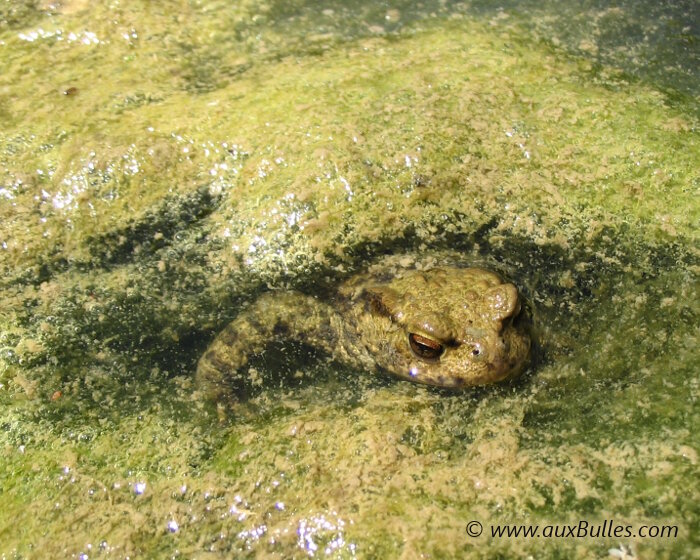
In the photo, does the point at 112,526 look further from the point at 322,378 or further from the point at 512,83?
the point at 512,83

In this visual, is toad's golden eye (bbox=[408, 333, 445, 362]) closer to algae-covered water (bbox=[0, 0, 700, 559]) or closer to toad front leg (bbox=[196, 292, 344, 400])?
algae-covered water (bbox=[0, 0, 700, 559])

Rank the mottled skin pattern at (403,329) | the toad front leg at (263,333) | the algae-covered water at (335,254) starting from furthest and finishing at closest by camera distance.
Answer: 1. the toad front leg at (263,333)
2. the mottled skin pattern at (403,329)
3. the algae-covered water at (335,254)

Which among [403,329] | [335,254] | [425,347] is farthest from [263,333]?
[425,347]

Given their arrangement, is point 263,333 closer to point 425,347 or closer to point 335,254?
point 335,254

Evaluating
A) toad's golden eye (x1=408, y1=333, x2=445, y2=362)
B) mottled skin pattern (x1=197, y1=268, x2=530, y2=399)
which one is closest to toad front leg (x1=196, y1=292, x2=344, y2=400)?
mottled skin pattern (x1=197, y1=268, x2=530, y2=399)

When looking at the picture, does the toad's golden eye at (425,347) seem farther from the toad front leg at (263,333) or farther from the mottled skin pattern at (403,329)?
the toad front leg at (263,333)

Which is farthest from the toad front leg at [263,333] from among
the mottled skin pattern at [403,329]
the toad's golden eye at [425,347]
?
the toad's golden eye at [425,347]

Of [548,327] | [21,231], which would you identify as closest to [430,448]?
[548,327]
